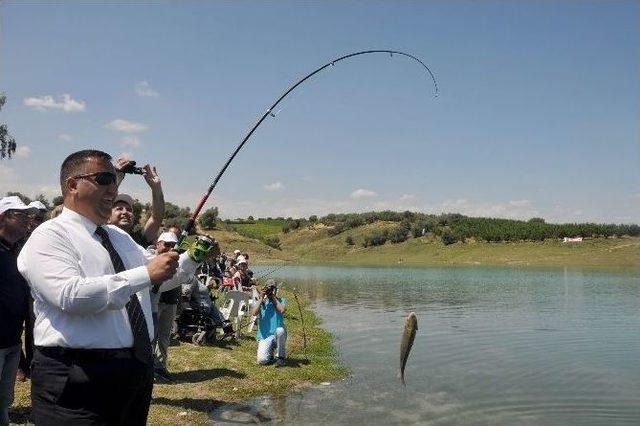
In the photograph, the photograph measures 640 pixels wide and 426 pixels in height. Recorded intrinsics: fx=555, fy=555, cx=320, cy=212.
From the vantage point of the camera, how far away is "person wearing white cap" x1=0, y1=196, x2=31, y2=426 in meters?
5.63

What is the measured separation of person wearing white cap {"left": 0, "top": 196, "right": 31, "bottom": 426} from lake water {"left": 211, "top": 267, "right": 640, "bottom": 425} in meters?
3.75

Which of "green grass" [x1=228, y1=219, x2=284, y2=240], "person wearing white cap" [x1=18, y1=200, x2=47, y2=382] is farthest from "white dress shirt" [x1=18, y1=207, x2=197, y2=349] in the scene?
"green grass" [x1=228, y1=219, x2=284, y2=240]

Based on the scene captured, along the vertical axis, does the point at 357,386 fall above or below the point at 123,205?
below

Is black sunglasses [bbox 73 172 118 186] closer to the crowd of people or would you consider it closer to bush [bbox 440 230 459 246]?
the crowd of people

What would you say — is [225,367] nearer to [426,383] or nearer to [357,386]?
[357,386]

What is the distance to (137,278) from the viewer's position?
3.21 m

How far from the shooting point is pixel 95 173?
347 cm

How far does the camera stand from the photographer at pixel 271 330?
475 inches

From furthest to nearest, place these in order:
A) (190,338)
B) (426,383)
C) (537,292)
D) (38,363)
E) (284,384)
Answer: (537,292) → (190,338) → (426,383) → (284,384) → (38,363)

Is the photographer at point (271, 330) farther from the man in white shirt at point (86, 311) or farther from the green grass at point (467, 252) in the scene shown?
the green grass at point (467, 252)

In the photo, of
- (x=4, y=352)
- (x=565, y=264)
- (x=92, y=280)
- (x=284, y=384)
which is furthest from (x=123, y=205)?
(x=565, y=264)

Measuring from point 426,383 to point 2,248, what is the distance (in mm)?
8372

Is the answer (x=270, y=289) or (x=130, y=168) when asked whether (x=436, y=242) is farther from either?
(x=130, y=168)

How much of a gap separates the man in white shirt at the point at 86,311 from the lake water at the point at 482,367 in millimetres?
5402
